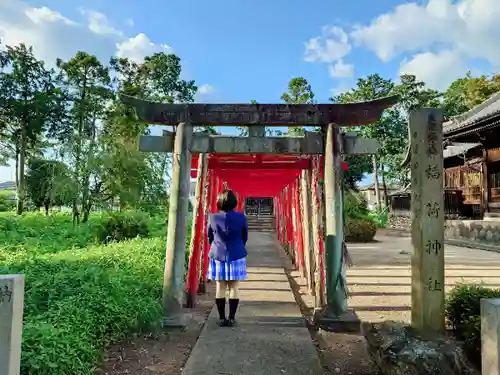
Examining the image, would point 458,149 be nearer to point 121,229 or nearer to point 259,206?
point 259,206

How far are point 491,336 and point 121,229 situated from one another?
12026 mm

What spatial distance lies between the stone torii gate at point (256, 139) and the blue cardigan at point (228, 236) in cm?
50

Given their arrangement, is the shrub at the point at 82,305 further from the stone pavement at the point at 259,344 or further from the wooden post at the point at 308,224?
the wooden post at the point at 308,224

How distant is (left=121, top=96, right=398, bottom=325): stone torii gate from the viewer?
5.29 meters

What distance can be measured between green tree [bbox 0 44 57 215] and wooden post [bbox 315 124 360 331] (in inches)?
936

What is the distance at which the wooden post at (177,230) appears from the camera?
203 inches

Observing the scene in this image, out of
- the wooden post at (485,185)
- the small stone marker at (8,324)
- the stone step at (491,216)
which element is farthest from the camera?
the wooden post at (485,185)

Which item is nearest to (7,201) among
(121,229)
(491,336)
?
(121,229)

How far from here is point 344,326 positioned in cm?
509

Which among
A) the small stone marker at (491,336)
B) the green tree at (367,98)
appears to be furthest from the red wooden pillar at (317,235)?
the green tree at (367,98)

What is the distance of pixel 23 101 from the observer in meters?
26.0

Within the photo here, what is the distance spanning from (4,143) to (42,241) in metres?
20.7

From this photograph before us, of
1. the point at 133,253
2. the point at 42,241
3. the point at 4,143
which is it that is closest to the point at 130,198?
the point at 42,241

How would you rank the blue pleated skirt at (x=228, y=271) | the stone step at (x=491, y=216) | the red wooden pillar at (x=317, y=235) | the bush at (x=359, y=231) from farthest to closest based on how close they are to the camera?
the bush at (x=359, y=231)
the stone step at (x=491, y=216)
the red wooden pillar at (x=317, y=235)
the blue pleated skirt at (x=228, y=271)
